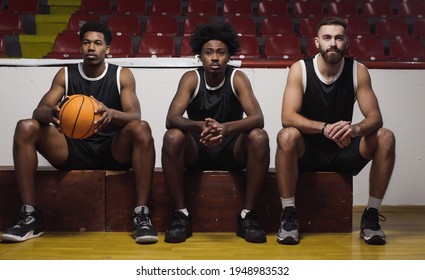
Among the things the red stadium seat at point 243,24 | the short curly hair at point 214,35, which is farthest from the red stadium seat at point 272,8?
the short curly hair at point 214,35

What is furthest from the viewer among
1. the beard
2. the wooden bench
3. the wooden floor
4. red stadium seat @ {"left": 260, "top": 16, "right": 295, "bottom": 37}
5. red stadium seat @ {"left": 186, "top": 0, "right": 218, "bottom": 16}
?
red stadium seat @ {"left": 186, "top": 0, "right": 218, "bottom": 16}

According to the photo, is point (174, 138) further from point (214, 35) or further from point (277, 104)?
point (277, 104)

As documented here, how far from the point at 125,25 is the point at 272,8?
1.81 metres

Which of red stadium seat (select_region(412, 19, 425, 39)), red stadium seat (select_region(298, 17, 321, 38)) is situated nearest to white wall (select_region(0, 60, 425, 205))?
red stadium seat (select_region(298, 17, 321, 38))

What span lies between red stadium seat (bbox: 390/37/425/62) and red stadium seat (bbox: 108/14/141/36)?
9.10ft

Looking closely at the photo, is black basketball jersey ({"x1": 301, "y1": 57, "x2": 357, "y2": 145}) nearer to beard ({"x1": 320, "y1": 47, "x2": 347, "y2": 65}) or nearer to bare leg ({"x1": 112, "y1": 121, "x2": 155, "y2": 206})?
beard ({"x1": 320, "y1": 47, "x2": 347, "y2": 65})

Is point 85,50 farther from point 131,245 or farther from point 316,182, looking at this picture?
point 316,182

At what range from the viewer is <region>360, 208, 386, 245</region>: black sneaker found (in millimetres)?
2545

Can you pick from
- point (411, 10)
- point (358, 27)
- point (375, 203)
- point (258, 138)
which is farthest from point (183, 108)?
point (411, 10)

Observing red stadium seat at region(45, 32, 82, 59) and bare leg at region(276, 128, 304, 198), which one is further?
red stadium seat at region(45, 32, 82, 59)

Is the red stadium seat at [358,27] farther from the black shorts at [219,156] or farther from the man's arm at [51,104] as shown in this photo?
the man's arm at [51,104]

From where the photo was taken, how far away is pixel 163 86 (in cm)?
364

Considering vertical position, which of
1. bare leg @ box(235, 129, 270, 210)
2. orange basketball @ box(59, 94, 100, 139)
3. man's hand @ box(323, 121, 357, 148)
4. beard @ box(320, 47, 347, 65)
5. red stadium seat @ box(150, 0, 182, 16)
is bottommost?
bare leg @ box(235, 129, 270, 210)

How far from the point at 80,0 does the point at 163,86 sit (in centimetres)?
366
